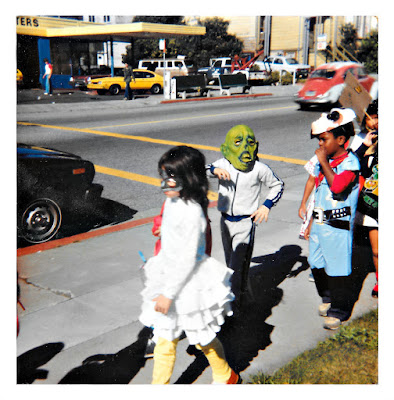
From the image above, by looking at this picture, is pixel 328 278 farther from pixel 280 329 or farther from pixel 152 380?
pixel 152 380

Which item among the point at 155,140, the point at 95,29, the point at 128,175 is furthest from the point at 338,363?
the point at 155,140

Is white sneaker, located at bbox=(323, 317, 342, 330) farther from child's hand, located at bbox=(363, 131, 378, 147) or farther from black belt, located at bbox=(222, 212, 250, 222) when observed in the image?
child's hand, located at bbox=(363, 131, 378, 147)

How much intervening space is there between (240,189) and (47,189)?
7.68 ft

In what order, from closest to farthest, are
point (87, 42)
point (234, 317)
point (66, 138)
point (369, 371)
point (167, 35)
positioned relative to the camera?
point (369, 371) < point (234, 317) < point (87, 42) < point (66, 138) < point (167, 35)

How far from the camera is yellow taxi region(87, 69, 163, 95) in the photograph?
22.1m

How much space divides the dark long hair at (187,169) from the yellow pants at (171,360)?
0.82m

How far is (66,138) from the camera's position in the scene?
10883 millimetres

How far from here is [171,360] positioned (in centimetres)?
277

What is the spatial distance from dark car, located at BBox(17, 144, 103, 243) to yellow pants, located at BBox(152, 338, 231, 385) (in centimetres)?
247

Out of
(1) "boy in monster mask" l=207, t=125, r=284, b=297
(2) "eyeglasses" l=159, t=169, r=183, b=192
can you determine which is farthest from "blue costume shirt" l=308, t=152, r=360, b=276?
(2) "eyeglasses" l=159, t=169, r=183, b=192

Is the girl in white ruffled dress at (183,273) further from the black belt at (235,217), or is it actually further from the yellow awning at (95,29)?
the yellow awning at (95,29)

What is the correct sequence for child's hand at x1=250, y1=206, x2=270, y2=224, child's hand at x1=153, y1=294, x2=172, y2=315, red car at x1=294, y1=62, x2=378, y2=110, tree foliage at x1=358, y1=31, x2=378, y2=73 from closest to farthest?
child's hand at x1=153, y1=294, x2=172, y2=315 → child's hand at x1=250, y1=206, x2=270, y2=224 → red car at x1=294, y1=62, x2=378, y2=110 → tree foliage at x1=358, y1=31, x2=378, y2=73

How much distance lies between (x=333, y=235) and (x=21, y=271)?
2820mm

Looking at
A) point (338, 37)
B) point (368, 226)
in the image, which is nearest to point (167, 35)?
point (338, 37)
